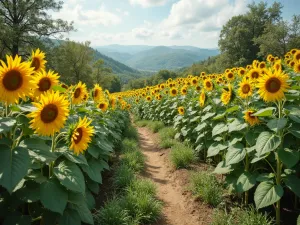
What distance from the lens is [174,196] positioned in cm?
538

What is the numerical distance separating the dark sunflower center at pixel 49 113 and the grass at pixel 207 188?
10.6 feet

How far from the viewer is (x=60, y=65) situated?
29844 mm

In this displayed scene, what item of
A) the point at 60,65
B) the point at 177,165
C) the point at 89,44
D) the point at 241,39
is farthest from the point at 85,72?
the point at 177,165

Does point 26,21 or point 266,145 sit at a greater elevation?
point 26,21

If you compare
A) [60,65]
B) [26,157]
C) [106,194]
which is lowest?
[106,194]

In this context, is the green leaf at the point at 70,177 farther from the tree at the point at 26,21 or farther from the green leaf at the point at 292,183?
A: the tree at the point at 26,21

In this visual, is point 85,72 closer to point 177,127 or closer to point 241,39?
point 241,39

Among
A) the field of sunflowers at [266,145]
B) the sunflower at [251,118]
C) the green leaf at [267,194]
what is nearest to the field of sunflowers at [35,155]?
the green leaf at [267,194]

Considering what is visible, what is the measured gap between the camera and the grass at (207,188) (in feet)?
15.3

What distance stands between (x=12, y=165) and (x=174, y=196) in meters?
3.82

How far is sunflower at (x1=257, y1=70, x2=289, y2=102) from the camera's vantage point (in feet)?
11.6

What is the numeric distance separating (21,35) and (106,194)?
84.7 ft

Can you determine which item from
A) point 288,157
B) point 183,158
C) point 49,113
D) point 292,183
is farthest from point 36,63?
point 183,158

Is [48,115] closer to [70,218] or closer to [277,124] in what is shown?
[70,218]
